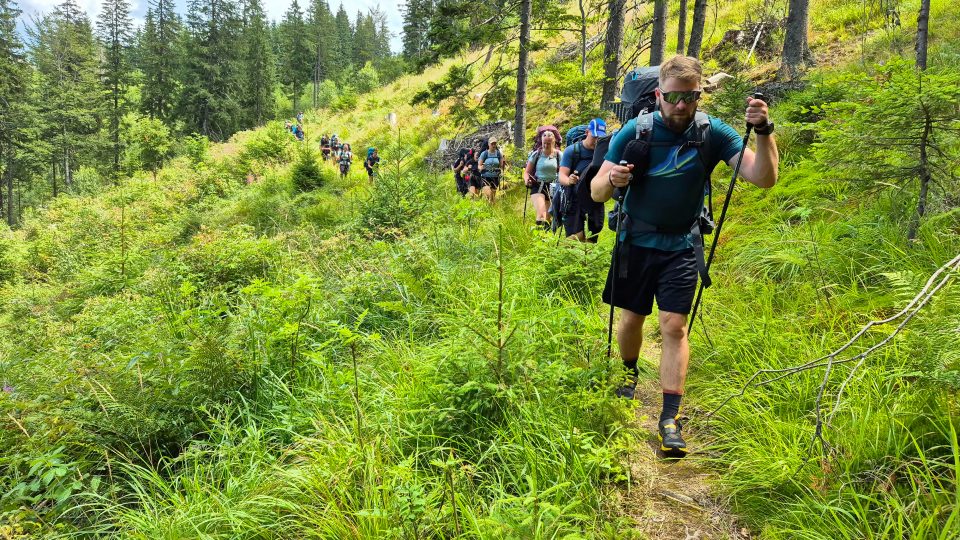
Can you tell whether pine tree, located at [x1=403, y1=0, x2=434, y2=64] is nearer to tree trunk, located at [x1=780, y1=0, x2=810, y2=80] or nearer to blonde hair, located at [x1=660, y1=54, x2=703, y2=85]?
tree trunk, located at [x1=780, y1=0, x2=810, y2=80]

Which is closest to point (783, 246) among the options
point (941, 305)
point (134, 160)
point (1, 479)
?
point (941, 305)

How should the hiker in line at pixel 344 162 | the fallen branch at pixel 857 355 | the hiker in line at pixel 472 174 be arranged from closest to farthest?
the fallen branch at pixel 857 355
the hiker in line at pixel 472 174
the hiker in line at pixel 344 162

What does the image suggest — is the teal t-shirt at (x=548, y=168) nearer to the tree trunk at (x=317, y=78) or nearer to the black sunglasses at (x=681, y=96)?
the black sunglasses at (x=681, y=96)

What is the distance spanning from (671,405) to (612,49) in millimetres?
10622

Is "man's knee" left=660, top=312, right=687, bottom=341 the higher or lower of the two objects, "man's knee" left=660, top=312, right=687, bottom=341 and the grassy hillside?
the higher

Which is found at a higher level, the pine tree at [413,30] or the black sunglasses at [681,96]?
the pine tree at [413,30]

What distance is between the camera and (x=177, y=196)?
1852 cm

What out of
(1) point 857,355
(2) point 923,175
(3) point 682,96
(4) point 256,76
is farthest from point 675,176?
(4) point 256,76

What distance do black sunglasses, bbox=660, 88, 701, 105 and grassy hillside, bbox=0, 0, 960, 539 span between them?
1237 millimetres

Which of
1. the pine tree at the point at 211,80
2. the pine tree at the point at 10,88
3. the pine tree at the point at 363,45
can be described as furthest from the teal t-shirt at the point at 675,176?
the pine tree at the point at 363,45

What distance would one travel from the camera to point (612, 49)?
1127 centimetres

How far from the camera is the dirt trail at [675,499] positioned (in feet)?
7.01

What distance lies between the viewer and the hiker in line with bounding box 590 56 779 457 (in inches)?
101

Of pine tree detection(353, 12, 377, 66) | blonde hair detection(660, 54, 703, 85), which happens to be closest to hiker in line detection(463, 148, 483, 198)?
blonde hair detection(660, 54, 703, 85)
